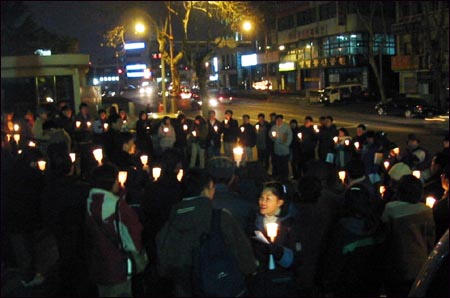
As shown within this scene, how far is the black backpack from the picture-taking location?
12.1 ft

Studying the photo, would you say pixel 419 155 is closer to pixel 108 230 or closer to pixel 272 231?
pixel 272 231

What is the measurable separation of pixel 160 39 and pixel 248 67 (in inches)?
2601

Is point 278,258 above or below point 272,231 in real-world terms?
below

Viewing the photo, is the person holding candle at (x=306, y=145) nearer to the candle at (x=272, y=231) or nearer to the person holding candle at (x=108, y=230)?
the candle at (x=272, y=231)

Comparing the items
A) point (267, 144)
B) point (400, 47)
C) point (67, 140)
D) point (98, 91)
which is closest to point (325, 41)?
point (400, 47)

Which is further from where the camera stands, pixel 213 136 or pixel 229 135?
pixel 213 136

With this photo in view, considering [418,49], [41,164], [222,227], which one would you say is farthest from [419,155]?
[418,49]

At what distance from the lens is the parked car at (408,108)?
3606 cm

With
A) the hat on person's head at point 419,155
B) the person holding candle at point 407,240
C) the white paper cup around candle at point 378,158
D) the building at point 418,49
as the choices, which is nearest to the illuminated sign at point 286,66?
the building at point 418,49

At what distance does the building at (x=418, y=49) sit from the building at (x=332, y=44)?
3.29m

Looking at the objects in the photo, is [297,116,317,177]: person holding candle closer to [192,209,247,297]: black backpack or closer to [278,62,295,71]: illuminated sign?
[192,209,247,297]: black backpack

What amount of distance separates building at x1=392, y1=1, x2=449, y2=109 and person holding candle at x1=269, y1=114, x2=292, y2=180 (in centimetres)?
3157

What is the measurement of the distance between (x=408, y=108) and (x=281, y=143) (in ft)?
88.2

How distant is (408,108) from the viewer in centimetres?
3759
